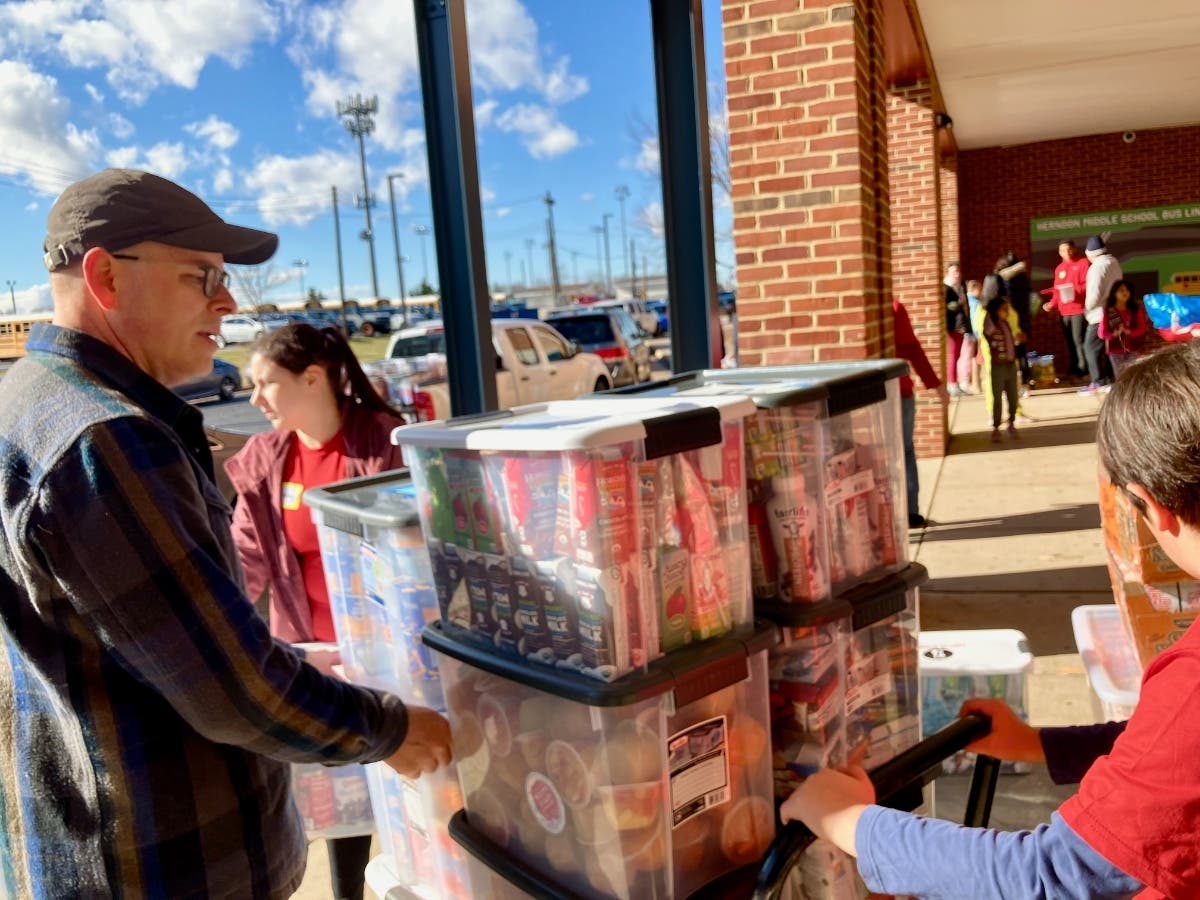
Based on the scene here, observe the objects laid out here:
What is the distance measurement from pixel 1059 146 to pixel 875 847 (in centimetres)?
1736

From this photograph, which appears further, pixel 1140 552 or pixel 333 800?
pixel 333 800

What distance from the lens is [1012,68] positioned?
10.2 metres

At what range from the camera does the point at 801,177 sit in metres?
4.81

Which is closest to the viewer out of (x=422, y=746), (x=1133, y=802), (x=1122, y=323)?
(x=1133, y=802)

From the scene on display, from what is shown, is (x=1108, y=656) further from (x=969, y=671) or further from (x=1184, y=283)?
(x=1184, y=283)

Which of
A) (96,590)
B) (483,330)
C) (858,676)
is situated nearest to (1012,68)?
(483,330)

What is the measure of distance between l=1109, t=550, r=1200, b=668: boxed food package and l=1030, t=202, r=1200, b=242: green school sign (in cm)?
1592

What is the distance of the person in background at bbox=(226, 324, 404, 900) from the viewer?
2.75 m

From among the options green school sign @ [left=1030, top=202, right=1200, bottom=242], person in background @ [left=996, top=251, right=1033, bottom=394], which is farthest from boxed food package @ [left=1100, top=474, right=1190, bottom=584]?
green school sign @ [left=1030, top=202, right=1200, bottom=242]

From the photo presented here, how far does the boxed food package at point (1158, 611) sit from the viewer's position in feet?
7.48

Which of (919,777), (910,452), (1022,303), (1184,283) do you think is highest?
(1184,283)

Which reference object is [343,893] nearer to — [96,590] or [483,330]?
[96,590]

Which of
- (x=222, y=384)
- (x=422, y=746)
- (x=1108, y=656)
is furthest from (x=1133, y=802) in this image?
(x=222, y=384)

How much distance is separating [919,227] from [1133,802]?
8.50 m
